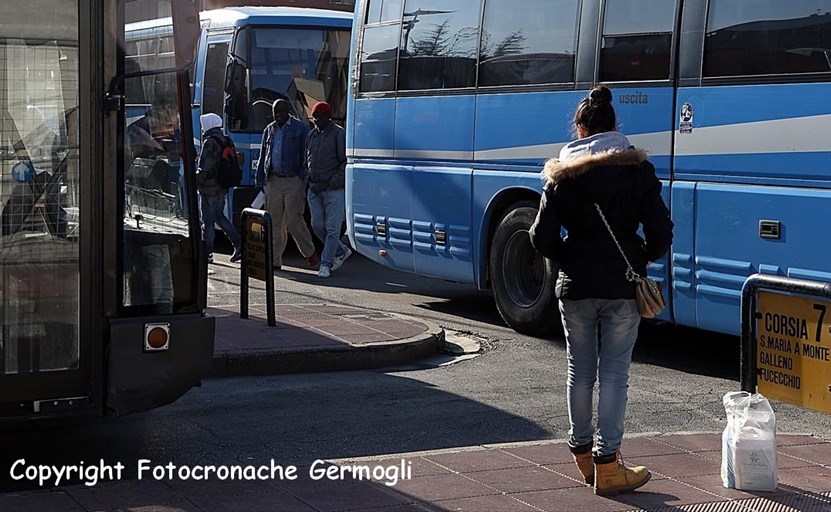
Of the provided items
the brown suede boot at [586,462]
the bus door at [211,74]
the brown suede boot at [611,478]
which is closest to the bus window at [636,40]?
the brown suede boot at [586,462]

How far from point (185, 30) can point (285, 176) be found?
9.44 meters

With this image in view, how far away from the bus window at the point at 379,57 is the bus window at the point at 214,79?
4934mm

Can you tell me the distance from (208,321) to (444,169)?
19.0ft

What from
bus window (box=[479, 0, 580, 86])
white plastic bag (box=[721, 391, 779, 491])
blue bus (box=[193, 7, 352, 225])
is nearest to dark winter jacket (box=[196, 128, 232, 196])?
blue bus (box=[193, 7, 352, 225])

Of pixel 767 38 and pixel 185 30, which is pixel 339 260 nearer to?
pixel 767 38

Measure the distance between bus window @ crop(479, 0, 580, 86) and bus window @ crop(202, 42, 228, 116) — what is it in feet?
23.5

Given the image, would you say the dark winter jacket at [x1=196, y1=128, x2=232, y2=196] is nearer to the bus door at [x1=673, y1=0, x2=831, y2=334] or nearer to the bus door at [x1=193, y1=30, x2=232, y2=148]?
the bus door at [x1=193, y1=30, x2=232, y2=148]

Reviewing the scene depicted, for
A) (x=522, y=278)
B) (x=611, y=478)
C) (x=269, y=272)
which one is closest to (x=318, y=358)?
(x=269, y=272)

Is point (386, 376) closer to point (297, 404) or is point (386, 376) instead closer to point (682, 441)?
point (297, 404)

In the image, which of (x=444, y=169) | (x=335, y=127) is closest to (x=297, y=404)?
(x=444, y=169)

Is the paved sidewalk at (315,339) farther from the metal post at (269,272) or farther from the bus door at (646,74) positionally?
the bus door at (646,74)

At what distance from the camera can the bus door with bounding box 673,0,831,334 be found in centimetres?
872

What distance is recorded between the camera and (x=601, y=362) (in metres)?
6.29

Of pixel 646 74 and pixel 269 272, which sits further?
pixel 269 272
